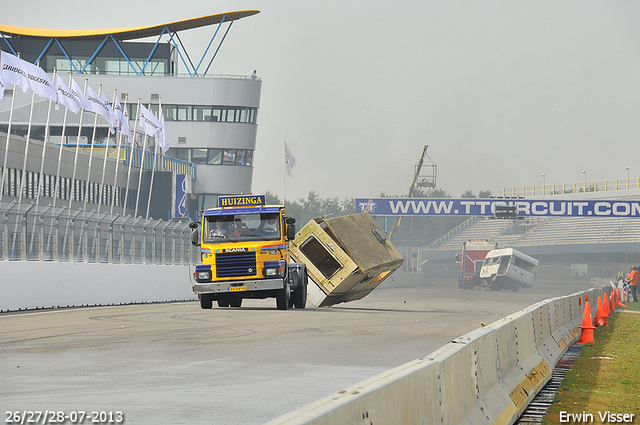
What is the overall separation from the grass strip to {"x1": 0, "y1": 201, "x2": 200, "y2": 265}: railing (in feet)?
44.7

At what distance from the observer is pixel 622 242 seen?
80.2m

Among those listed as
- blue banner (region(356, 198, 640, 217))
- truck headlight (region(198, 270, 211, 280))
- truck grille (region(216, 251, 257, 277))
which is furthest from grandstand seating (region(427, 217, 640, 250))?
truck headlight (region(198, 270, 211, 280))

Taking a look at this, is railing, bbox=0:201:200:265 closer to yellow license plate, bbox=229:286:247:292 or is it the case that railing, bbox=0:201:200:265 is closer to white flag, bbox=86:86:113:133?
yellow license plate, bbox=229:286:247:292

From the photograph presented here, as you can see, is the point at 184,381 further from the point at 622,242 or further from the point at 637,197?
the point at 637,197

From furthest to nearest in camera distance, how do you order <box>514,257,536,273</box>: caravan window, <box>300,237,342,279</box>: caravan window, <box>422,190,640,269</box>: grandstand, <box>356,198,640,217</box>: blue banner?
<box>422,190,640,269</box>: grandstand
<box>356,198,640,217</box>: blue banner
<box>514,257,536,273</box>: caravan window
<box>300,237,342,279</box>: caravan window

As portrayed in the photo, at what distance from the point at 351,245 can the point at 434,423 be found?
1906cm

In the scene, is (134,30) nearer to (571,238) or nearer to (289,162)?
(289,162)

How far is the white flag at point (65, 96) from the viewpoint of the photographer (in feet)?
127

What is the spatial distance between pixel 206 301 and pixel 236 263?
2.25m

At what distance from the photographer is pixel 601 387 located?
31.7ft

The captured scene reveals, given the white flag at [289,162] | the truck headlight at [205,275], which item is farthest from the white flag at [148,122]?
the truck headlight at [205,275]

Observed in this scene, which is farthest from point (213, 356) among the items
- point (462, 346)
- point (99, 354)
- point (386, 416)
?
point (386, 416)

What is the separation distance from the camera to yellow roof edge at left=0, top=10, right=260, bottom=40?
238 feet

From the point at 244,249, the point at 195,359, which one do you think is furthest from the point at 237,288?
the point at 195,359
